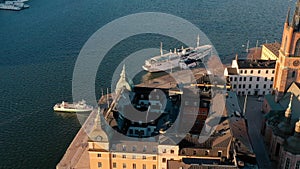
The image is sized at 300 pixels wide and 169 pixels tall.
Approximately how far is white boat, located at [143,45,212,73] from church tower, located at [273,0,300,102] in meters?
34.9

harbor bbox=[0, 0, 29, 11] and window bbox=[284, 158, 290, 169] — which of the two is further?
harbor bbox=[0, 0, 29, 11]

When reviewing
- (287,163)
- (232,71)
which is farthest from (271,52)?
(287,163)

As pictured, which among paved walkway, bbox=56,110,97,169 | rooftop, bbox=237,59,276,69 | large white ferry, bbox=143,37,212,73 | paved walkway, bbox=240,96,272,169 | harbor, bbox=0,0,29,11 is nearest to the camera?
paved walkway, bbox=56,110,97,169

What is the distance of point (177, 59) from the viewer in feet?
331

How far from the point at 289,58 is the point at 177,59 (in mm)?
38715

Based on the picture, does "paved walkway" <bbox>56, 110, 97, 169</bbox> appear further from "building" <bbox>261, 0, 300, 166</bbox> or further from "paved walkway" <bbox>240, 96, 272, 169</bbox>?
"building" <bbox>261, 0, 300, 166</bbox>

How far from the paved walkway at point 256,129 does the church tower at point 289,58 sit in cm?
643

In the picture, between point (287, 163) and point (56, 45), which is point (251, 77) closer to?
point (287, 163)

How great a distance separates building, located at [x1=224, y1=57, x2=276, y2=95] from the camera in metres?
83.4

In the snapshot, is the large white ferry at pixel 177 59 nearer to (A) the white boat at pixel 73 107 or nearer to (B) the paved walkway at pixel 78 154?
(A) the white boat at pixel 73 107

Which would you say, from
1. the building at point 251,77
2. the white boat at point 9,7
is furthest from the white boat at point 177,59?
the white boat at point 9,7

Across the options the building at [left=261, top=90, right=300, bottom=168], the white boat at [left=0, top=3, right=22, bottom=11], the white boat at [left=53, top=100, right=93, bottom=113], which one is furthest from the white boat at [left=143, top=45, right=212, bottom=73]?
the white boat at [left=0, top=3, right=22, bottom=11]

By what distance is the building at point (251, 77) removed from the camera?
83.4 meters

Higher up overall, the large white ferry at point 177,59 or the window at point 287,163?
the large white ferry at point 177,59
